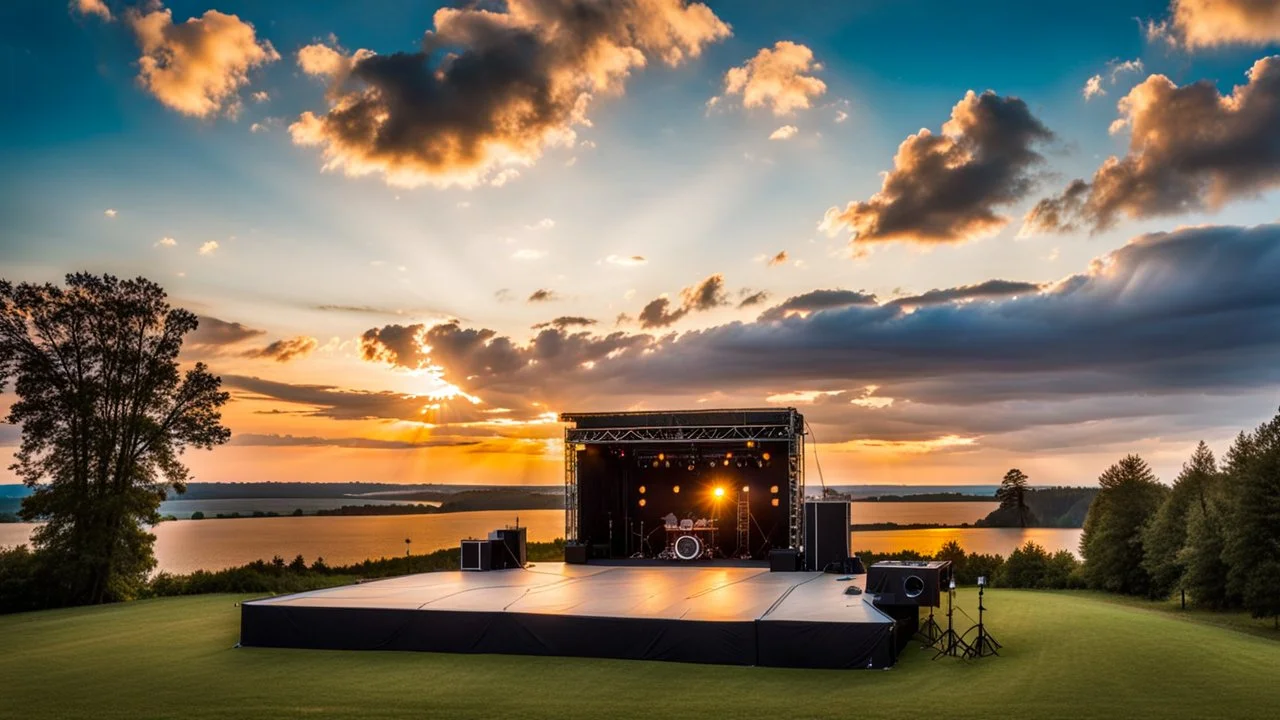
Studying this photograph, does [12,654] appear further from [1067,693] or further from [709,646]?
[1067,693]

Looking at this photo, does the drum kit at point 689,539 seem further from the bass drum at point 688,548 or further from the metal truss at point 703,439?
the metal truss at point 703,439

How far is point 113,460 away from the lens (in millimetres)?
23484

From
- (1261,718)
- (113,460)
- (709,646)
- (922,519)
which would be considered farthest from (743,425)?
(922,519)

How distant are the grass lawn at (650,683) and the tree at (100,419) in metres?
9.11

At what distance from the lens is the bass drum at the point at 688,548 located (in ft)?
69.2

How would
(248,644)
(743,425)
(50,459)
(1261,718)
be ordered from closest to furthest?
(1261,718) < (248,644) < (743,425) < (50,459)

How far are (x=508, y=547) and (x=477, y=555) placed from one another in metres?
0.78

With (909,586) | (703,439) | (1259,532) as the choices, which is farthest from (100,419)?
(1259,532)

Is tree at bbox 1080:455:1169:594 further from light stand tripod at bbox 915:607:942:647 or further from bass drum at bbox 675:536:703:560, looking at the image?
light stand tripod at bbox 915:607:942:647

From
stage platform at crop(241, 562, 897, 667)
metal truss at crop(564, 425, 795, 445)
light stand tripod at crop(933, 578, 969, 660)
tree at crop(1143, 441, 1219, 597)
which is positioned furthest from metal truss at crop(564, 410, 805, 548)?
tree at crop(1143, 441, 1219, 597)

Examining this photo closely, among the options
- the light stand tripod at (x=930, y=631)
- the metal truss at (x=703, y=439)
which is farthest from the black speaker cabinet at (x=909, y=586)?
the metal truss at (x=703, y=439)

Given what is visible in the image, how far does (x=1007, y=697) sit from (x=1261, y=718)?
7.45 feet

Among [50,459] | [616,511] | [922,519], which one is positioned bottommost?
[922,519]

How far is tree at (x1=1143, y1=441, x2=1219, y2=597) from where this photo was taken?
24.6 metres
